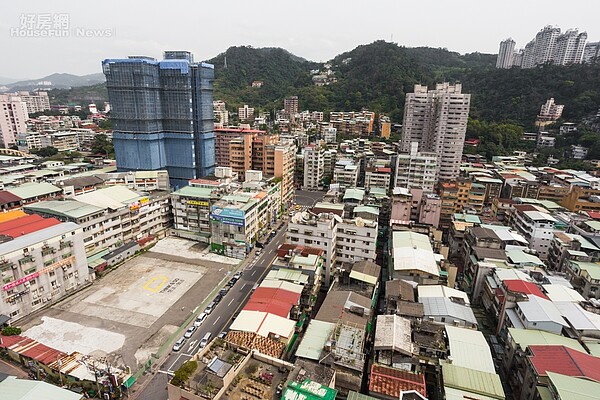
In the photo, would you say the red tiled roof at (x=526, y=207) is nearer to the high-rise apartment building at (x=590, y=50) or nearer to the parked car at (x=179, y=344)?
the parked car at (x=179, y=344)

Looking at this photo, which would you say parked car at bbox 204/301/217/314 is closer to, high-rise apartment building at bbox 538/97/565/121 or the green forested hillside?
the green forested hillside

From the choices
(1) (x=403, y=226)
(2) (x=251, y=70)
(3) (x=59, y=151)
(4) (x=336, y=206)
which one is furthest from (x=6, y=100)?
(1) (x=403, y=226)

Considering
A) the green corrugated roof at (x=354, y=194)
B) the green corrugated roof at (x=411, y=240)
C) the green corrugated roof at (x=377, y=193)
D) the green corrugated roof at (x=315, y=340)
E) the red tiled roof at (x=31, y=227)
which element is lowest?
the green corrugated roof at (x=315, y=340)

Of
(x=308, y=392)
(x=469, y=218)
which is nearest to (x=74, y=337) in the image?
(x=308, y=392)

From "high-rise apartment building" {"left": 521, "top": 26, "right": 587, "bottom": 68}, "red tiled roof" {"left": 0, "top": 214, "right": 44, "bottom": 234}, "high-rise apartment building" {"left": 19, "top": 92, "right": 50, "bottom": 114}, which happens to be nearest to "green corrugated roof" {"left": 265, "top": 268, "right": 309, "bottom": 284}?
"red tiled roof" {"left": 0, "top": 214, "right": 44, "bottom": 234}

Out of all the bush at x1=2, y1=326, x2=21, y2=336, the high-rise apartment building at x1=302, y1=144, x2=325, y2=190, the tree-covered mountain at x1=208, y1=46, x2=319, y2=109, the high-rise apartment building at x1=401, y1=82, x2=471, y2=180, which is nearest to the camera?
the bush at x1=2, y1=326, x2=21, y2=336

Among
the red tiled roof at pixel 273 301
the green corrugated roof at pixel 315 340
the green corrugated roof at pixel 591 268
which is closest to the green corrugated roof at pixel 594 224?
the green corrugated roof at pixel 591 268

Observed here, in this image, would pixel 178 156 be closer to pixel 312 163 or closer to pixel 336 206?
pixel 312 163
